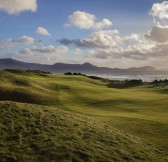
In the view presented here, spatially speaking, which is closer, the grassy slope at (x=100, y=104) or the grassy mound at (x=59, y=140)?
the grassy mound at (x=59, y=140)

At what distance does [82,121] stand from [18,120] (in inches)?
225

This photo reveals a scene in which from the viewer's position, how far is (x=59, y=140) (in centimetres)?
2494

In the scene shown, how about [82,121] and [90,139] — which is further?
[82,121]

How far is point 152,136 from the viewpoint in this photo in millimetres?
31422

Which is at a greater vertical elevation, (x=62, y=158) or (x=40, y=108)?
(x=40, y=108)

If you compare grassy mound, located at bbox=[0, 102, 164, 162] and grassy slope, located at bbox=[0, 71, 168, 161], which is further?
grassy slope, located at bbox=[0, 71, 168, 161]

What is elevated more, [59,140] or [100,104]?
[100,104]

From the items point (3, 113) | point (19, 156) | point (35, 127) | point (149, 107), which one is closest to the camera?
point (19, 156)

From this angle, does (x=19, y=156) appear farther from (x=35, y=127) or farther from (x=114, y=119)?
(x=114, y=119)

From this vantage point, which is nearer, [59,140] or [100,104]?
[59,140]

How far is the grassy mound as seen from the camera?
22.8 metres

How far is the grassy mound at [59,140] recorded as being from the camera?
2283 centimetres

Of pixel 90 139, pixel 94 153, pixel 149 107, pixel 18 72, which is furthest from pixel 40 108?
pixel 18 72

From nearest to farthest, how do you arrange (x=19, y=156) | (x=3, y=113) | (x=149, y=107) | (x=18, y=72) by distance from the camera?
(x=19, y=156) < (x=3, y=113) < (x=149, y=107) < (x=18, y=72)
